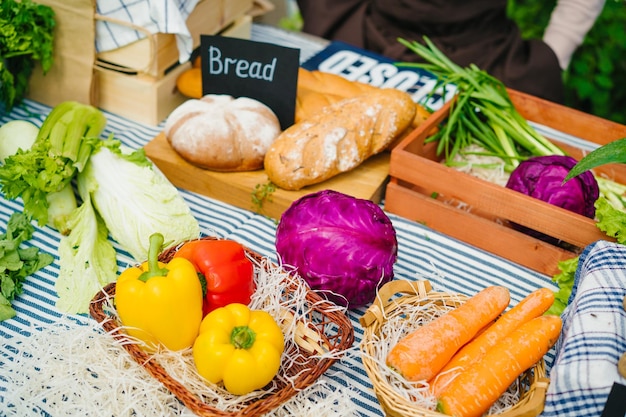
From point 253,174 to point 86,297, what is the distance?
2.32ft

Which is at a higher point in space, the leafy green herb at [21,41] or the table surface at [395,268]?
the leafy green herb at [21,41]

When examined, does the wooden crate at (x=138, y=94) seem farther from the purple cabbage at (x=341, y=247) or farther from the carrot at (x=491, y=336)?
the carrot at (x=491, y=336)

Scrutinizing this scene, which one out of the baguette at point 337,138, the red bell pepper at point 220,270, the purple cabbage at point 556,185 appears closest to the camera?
the red bell pepper at point 220,270

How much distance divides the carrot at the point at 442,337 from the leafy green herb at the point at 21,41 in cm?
163

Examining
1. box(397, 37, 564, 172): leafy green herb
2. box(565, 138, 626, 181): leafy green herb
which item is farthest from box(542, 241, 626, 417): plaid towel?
box(397, 37, 564, 172): leafy green herb

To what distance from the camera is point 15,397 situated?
53.5 inches

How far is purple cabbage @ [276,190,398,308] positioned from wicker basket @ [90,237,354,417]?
6 cm

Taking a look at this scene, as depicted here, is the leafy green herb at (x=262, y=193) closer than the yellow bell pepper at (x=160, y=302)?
No

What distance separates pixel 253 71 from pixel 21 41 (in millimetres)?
799

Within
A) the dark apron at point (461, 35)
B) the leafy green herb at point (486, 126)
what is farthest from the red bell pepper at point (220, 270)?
the dark apron at point (461, 35)

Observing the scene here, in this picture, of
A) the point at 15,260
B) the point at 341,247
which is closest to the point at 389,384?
the point at 341,247

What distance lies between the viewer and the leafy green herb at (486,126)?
7.31ft

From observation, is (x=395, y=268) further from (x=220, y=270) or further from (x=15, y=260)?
(x=15, y=260)

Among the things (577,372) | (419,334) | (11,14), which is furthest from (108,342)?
(11,14)
